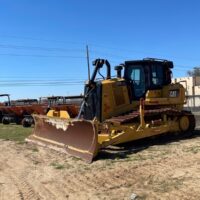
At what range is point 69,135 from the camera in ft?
41.2

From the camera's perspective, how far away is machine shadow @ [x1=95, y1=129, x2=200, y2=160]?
36.8 feet

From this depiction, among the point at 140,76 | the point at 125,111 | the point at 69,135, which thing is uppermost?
the point at 140,76

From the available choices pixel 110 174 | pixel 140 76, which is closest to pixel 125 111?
pixel 140 76

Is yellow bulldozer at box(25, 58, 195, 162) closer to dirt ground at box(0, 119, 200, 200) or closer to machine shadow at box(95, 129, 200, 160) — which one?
machine shadow at box(95, 129, 200, 160)

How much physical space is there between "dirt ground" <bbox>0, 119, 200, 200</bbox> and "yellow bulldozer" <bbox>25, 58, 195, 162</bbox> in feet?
1.66

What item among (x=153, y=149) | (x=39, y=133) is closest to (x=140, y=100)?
(x=153, y=149)

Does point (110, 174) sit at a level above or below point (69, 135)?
below

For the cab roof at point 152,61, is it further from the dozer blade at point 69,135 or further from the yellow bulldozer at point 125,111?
the dozer blade at point 69,135

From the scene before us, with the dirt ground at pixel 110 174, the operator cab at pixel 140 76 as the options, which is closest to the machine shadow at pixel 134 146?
the dirt ground at pixel 110 174

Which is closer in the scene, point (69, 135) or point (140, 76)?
point (69, 135)

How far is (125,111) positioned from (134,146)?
134 cm

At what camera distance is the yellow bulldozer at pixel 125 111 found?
12.3m

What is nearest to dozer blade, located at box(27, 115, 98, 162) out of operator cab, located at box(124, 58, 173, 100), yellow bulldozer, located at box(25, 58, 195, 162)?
yellow bulldozer, located at box(25, 58, 195, 162)

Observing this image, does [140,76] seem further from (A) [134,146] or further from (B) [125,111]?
(A) [134,146]
